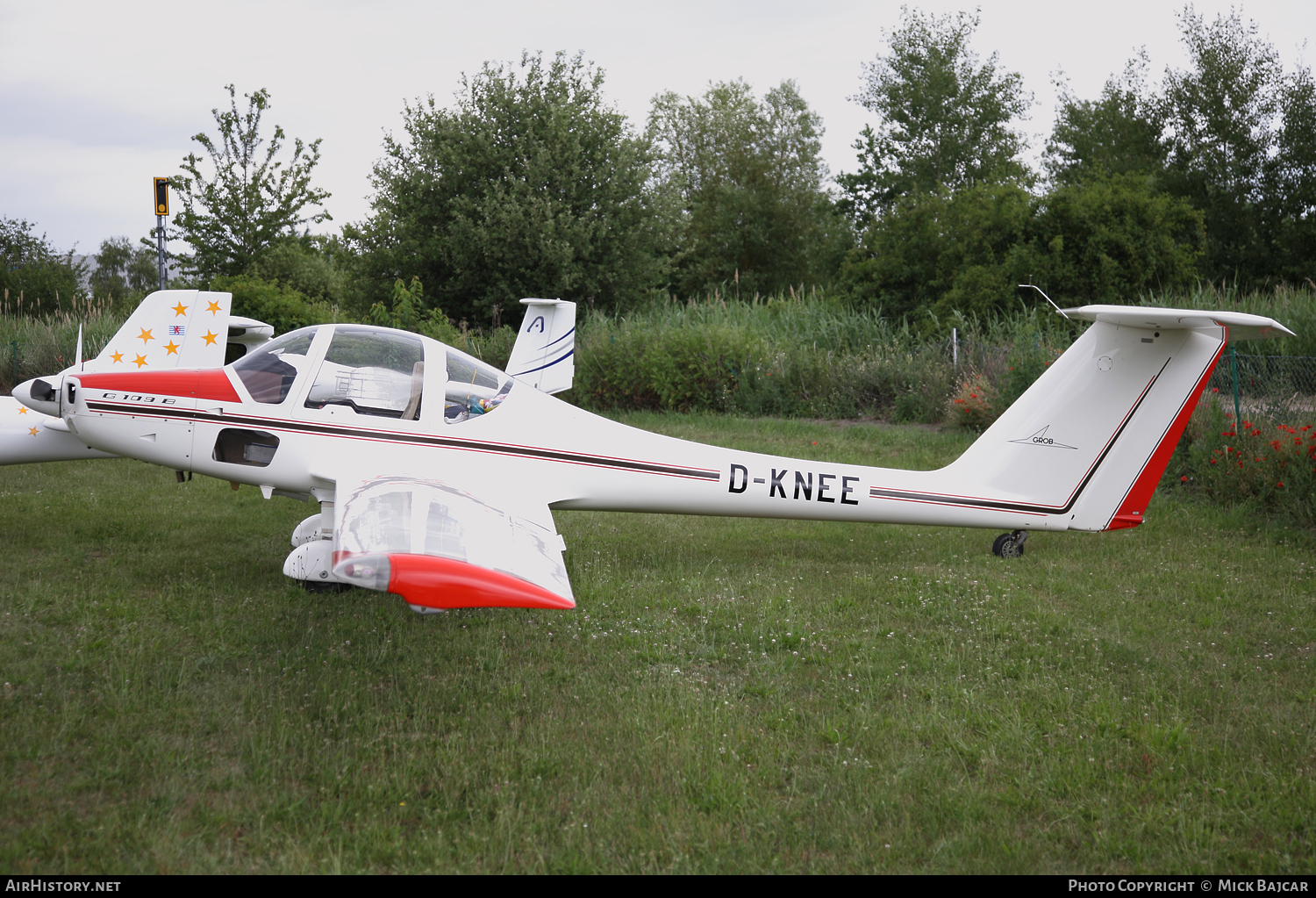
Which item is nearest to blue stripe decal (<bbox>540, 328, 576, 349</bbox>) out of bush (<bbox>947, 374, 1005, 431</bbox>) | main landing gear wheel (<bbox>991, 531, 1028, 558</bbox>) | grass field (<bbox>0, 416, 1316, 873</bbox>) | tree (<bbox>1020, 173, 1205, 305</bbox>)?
bush (<bbox>947, 374, 1005, 431</bbox>)

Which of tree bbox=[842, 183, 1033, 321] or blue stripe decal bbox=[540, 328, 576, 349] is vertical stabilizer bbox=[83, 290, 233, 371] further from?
tree bbox=[842, 183, 1033, 321]

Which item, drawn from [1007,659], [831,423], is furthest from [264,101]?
[1007,659]

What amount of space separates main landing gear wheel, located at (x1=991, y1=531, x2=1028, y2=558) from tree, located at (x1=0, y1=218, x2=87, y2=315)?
33735mm

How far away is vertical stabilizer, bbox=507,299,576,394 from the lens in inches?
537

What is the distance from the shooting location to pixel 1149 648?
17.1 ft

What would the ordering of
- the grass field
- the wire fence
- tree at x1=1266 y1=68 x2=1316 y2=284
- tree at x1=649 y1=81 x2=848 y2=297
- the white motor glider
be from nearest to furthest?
the grass field < the white motor glider < the wire fence < tree at x1=1266 y1=68 x2=1316 y2=284 < tree at x1=649 y1=81 x2=848 y2=297

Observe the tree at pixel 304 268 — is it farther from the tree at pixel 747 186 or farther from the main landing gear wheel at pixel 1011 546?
the main landing gear wheel at pixel 1011 546

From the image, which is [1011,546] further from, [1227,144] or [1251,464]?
[1227,144]

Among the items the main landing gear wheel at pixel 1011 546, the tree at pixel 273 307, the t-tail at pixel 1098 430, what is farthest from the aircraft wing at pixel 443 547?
the tree at pixel 273 307

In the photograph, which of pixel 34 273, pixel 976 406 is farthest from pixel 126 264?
pixel 976 406

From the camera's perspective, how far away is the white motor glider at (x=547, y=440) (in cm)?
608

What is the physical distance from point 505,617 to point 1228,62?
3721 cm

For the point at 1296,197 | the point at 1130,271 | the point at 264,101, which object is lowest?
the point at 1130,271

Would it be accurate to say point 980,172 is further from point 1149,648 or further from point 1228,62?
point 1149,648
